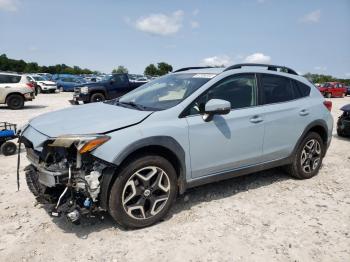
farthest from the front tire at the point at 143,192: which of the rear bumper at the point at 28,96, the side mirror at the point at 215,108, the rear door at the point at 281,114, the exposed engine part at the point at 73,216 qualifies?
the rear bumper at the point at 28,96

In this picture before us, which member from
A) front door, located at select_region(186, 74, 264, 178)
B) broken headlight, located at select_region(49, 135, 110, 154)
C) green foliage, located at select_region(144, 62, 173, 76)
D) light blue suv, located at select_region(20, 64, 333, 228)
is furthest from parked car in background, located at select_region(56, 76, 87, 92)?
green foliage, located at select_region(144, 62, 173, 76)

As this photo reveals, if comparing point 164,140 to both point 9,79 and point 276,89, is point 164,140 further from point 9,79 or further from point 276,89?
point 9,79

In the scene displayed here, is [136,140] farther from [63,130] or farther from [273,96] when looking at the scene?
[273,96]

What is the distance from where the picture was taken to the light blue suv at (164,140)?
342 centimetres

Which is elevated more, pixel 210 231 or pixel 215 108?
pixel 215 108

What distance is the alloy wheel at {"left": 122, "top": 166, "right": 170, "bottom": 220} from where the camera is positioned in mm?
3609

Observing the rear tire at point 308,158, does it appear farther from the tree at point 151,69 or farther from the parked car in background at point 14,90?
the tree at point 151,69

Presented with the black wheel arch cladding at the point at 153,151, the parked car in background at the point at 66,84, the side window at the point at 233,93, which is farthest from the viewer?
the parked car in background at the point at 66,84

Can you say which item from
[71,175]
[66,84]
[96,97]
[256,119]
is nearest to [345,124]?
[256,119]

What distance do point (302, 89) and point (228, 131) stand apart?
1907mm

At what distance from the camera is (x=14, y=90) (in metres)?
16.1

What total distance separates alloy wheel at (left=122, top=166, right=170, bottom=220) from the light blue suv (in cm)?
1

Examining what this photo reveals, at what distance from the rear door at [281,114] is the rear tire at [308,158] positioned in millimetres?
258

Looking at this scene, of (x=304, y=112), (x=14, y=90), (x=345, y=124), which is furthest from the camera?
(x=14, y=90)
